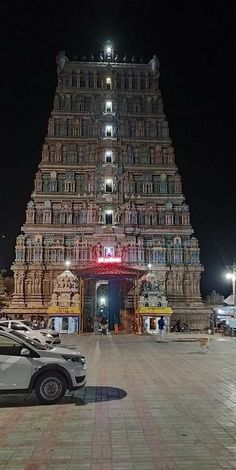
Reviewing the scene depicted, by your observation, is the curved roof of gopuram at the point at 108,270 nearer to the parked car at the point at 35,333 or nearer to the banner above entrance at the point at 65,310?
the banner above entrance at the point at 65,310

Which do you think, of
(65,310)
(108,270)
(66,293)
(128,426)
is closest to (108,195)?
(66,293)

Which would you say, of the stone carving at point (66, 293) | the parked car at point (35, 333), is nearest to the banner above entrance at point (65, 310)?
the stone carving at point (66, 293)

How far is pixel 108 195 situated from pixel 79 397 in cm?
3843

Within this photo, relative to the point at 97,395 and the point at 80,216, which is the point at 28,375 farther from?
the point at 80,216

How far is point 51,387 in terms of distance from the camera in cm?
974

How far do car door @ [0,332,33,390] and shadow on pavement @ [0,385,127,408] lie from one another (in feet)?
1.50

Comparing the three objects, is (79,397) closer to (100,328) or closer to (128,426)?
(128,426)

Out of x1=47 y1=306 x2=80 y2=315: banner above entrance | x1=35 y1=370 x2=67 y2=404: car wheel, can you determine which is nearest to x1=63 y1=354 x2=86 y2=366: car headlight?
x1=35 y1=370 x2=67 y2=404: car wheel

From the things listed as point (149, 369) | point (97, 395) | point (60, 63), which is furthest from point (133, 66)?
point (97, 395)

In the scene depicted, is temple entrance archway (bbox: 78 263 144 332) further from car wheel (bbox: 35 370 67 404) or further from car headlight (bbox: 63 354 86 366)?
car wheel (bbox: 35 370 67 404)

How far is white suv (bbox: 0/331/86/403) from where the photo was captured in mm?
9438

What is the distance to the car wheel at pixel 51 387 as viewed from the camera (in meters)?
9.64

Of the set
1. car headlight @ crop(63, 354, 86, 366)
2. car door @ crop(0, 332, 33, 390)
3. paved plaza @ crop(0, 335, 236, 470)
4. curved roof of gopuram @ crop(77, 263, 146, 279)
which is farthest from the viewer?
curved roof of gopuram @ crop(77, 263, 146, 279)

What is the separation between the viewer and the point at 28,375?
31.2ft
